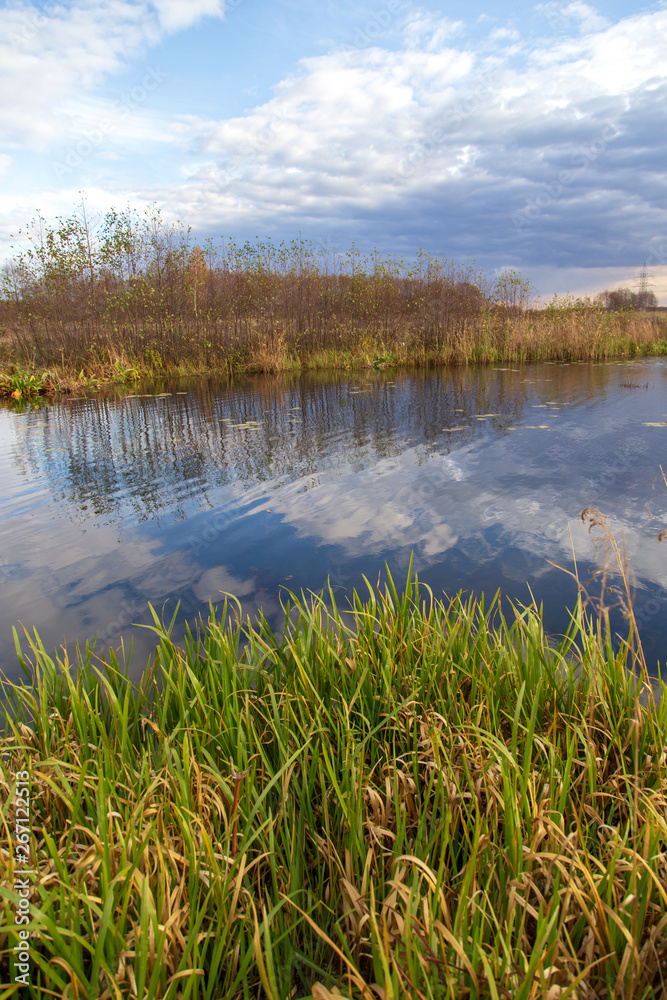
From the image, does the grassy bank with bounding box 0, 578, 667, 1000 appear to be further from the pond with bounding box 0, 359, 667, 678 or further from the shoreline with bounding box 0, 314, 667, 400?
the shoreline with bounding box 0, 314, 667, 400

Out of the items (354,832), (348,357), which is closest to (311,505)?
(354,832)

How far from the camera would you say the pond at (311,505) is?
3686mm

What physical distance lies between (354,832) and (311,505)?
404 cm

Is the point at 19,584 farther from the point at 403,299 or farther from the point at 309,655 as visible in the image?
the point at 403,299

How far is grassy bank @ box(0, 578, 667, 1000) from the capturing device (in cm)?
121

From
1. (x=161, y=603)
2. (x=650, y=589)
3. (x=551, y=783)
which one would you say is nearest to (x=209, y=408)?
(x=161, y=603)

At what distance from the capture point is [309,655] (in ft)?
7.68

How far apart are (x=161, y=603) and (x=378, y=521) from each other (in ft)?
6.85

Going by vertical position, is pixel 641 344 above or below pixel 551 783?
above

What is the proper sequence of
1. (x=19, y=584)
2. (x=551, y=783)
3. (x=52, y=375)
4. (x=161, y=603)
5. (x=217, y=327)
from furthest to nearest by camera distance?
(x=217, y=327) < (x=52, y=375) < (x=19, y=584) < (x=161, y=603) < (x=551, y=783)

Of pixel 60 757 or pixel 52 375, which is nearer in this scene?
pixel 60 757

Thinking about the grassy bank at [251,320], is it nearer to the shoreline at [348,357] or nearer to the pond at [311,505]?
the shoreline at [348,357]

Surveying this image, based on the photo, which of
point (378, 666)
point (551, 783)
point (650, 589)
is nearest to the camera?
point (551, 783)

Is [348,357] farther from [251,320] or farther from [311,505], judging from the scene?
[311,505]
